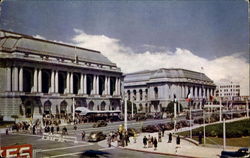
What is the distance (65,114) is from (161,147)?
22720 mm

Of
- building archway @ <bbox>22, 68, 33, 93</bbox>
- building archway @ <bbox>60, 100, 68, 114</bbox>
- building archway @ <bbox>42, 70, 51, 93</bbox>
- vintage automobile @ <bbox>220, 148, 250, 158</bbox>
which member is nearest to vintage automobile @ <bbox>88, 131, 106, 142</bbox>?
vintage automobile @ <bbox>220, 148, 250, 158</bbox>

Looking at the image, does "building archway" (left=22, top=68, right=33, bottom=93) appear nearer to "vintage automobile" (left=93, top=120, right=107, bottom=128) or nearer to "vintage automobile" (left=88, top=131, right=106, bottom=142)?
"vintage automobile" (left=93, top=120, right=107, bottom=128)

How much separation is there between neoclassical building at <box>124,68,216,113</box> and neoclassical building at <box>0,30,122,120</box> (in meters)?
2.51

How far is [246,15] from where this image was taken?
19234 mm

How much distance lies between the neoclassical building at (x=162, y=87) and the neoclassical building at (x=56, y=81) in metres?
2.51

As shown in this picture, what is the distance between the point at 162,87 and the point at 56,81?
15926 mm

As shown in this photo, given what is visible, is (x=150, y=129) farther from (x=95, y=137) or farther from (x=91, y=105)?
(x=91, y=105)

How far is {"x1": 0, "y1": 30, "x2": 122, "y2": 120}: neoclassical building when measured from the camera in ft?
102

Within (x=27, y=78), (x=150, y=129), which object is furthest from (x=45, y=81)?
(x=150, y=129)

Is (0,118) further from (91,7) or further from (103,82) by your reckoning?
(103,82)

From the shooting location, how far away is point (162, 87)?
150ft

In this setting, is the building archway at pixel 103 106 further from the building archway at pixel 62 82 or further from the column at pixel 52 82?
the column at pixel 52 82

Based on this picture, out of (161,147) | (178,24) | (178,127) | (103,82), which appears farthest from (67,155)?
(103,82)

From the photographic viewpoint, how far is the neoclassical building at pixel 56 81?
102ft
